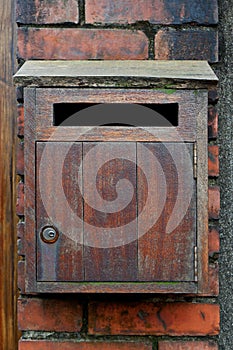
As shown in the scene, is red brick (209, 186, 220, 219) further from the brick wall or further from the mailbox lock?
the mailbox lock

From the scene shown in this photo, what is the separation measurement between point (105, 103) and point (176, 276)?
0.36 m

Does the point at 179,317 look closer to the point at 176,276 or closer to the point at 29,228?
the point at 176,276

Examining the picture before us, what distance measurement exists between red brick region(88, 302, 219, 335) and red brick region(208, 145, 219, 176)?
0.30 meters

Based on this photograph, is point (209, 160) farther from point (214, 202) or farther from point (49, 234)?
point (49, 234)

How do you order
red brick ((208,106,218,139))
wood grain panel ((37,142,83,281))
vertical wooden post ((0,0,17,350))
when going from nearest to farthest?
1. wood grain panel ((37,142,83,281))
2. red brick ((208,106,218,139))
3. vertical wooden post ((0,0,17,350))

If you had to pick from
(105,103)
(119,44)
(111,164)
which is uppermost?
(119,44)

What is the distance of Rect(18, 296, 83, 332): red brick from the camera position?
1.23 meters

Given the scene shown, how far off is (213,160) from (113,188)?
28 centimetres

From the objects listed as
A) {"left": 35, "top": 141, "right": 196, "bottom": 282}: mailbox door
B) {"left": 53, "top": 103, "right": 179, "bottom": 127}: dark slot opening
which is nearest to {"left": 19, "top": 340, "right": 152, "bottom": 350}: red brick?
{"left": 35, "top": 141, "right": 196, "bottom": 282}: mailbox door

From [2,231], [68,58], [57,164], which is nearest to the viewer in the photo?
[57,164]

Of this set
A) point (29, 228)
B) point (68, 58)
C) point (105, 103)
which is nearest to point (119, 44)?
point (68, 58)

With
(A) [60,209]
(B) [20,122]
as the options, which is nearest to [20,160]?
(B) [20,122]

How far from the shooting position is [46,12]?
3.99ft

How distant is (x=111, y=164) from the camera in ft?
3.42
